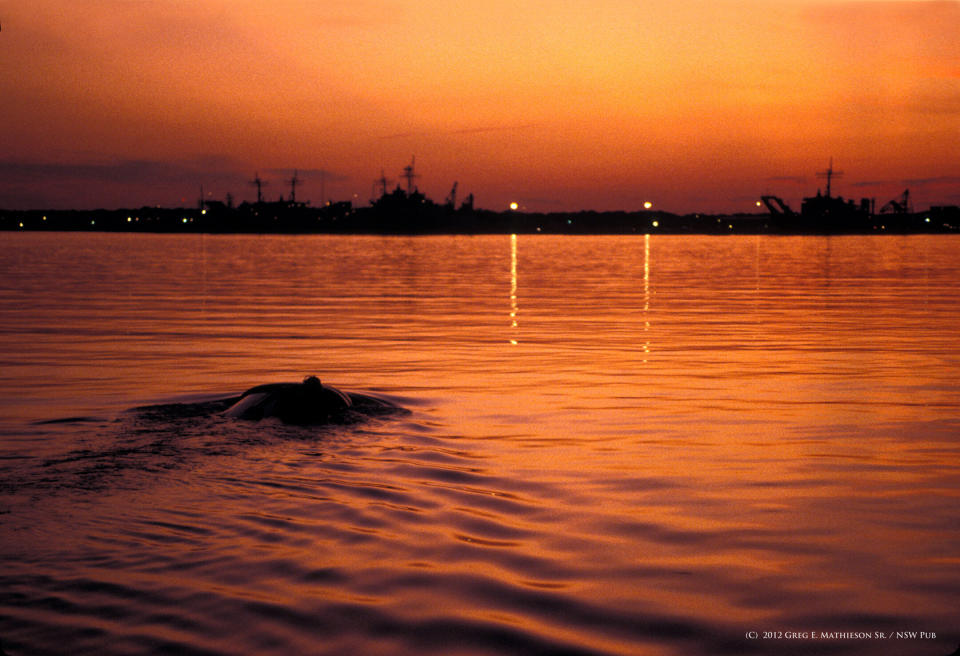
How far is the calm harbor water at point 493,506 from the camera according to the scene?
682 centimetres

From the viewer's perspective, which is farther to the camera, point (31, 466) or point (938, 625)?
point (31, 466)

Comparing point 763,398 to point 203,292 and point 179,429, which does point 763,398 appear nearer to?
point 179,429

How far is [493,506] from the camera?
9.94 m

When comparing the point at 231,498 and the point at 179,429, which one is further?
the point at 179,429

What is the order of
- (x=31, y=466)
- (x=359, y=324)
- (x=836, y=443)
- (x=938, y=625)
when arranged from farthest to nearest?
(x=359, y=324)
(x=836, y=443)
(x=31, y=466)
(x=938, y=625)

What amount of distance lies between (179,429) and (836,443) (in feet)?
30.3

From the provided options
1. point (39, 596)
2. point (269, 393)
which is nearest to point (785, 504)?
point (39, 596)

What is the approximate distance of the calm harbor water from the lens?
682cm

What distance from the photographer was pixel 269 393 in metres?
14.9

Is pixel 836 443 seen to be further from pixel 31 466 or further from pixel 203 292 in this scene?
pixel 203 292

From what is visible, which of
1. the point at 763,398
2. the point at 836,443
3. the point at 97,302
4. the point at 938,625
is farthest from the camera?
the point at 97,302

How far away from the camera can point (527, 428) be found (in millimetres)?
14570

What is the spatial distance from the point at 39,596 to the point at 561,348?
19839 mm

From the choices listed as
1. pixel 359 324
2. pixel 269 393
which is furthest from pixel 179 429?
pixel 359 324
